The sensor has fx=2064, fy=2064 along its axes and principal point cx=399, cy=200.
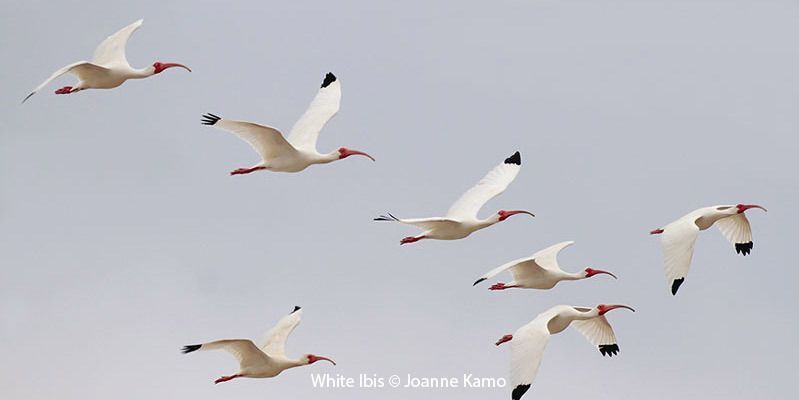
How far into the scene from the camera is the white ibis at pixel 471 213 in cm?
3414

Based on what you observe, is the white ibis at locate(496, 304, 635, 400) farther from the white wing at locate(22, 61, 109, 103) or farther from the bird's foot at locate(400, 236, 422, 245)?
the white wing at locate(22, 61, 109, 103)

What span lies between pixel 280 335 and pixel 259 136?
11.1ft

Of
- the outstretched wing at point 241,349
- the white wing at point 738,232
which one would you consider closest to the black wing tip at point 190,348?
the outstretched wing at point 241,349

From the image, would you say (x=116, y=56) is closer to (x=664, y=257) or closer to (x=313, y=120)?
(x=313, y=120)

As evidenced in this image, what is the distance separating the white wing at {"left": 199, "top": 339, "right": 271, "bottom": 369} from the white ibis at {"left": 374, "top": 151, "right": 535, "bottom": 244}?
2797 millimetres

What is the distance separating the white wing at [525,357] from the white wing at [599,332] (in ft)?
19.1

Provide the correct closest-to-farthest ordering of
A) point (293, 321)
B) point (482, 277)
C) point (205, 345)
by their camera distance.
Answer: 1. point (205, 345)
2. point (482, 277)
3. point (293, 321)

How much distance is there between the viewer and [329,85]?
122ft

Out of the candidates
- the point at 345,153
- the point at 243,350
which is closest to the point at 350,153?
the point at 345,153

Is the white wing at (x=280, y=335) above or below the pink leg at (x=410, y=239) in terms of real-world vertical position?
below

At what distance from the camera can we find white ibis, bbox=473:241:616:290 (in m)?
35.2

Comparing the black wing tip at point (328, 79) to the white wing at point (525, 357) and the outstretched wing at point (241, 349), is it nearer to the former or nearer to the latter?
the outstretched wing at point (241, 349)

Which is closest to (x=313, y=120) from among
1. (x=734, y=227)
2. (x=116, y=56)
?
(x=116, y=56)

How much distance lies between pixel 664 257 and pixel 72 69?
10460 mm
